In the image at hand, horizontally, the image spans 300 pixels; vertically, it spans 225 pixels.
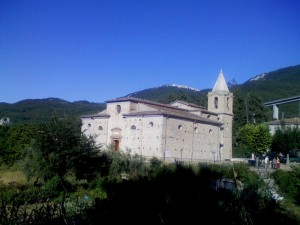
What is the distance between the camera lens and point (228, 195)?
28.2ft

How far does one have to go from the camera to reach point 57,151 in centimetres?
1906

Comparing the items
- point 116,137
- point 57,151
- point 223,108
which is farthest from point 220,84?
point 57,151

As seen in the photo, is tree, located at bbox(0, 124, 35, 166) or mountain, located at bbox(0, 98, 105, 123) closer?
tree, located at bbox(0, 124, 35, 166)

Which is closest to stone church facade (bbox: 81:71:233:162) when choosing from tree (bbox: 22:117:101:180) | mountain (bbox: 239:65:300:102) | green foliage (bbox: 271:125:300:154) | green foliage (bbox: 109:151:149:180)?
green foliage (bbox: 109:151:149:180)

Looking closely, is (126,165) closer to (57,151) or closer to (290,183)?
(57,151)

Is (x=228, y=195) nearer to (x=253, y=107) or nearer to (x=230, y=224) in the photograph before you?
(x=230, y=224)

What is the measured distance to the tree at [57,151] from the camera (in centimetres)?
1875

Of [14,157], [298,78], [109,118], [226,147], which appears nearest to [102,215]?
[14,157]

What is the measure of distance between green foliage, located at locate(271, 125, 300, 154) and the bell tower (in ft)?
21.8

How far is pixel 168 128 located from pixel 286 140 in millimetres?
12448

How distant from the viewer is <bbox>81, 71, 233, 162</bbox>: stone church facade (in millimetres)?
32875

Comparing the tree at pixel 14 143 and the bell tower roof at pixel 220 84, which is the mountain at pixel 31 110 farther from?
the bell tower roof at pixel 220 84

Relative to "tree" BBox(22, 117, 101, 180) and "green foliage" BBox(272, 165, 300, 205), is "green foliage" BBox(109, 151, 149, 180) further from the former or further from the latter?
"green foliage" BBox(272, 165, 300, 205)

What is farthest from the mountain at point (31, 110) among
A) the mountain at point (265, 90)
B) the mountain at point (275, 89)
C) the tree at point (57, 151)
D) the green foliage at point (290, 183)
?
the green foliage at point (290, 183)
